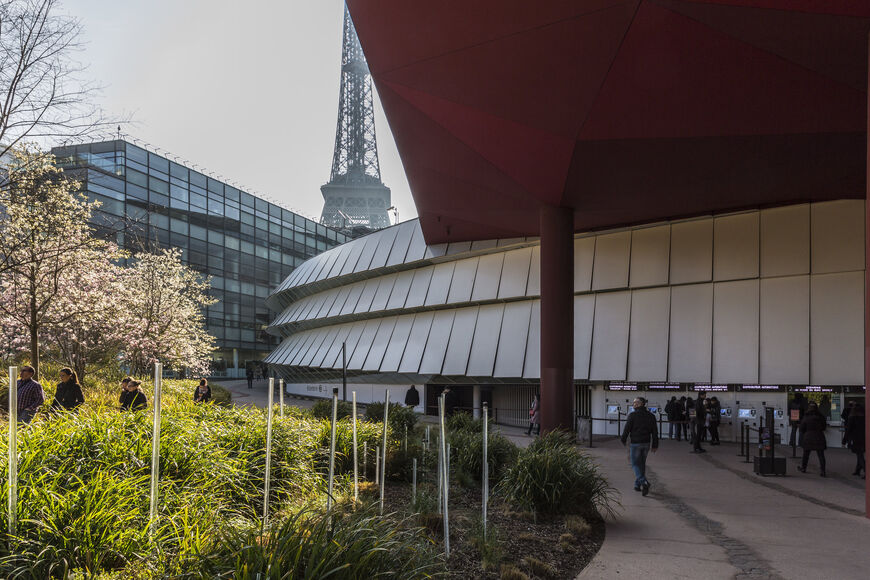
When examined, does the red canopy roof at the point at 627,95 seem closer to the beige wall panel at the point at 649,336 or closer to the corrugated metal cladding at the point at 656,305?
the corrugated metal cladding at the point at 656,305

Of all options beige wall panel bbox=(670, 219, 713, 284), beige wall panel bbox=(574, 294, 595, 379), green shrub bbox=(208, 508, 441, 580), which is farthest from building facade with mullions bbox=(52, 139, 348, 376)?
green shrub bbox=(208, 508, 441, 580)

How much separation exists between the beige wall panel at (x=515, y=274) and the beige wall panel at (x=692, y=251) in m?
5.92

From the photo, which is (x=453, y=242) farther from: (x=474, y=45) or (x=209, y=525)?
(x=209, y=525)

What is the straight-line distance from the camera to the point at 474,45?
1146 cm

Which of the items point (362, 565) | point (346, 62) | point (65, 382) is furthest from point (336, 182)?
point (362, 565)

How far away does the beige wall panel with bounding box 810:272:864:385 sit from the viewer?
18.1 meters

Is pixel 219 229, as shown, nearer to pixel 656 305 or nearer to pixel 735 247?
pixel 656 305

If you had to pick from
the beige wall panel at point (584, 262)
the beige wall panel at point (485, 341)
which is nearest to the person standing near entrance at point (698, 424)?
the beige wall panel at point (584, 262)

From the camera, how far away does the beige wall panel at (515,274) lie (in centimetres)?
2536

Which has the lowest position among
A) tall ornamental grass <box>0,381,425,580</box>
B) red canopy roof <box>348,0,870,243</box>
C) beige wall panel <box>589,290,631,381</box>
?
tall ornamental grass <box>0,381,425,580</box>

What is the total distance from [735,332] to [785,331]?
4.76 feet

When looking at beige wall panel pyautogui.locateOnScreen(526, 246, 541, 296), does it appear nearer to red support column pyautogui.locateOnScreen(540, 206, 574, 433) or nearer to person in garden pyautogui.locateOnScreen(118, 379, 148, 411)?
Answer: red support column pyautogui.locateOnScreen(540, 206, 574, 433)

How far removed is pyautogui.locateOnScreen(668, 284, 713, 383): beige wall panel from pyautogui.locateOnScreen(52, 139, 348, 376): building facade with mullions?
37.1 m

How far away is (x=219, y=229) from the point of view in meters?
59.0
